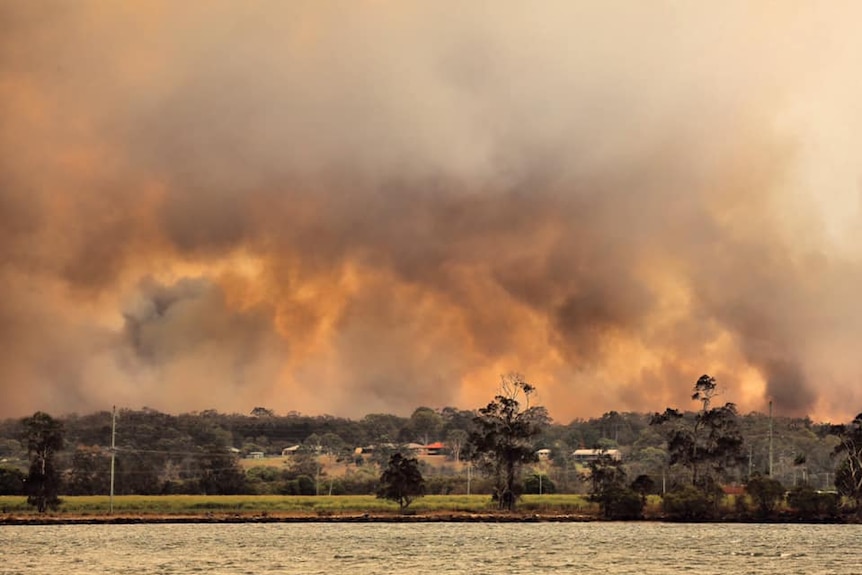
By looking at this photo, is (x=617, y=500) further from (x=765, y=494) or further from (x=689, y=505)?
(x=765, y=494)

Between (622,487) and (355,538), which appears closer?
(355,538)

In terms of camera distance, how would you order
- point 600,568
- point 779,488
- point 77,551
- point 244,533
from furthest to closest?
point 779,488
point 244,533
point 77,551
point 600,568

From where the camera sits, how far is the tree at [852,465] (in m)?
156

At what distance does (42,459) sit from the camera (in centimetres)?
16100

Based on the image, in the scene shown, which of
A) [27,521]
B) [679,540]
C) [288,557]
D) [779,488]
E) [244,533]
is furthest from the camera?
[779,488]

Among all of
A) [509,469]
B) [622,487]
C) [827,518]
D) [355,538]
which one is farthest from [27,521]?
[827,518]

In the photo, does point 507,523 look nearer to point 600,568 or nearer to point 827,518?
point 827,518

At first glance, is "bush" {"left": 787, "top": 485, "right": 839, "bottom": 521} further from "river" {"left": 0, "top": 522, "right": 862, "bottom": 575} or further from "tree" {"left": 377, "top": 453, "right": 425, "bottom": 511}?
"tree" {"left": 377, "top": 453, "right": 425, "bottom": 511}

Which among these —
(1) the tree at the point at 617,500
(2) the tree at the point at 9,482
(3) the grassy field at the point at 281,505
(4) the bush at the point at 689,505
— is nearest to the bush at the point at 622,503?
(1) the tree at the point at 617,500

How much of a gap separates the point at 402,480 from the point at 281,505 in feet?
83.7

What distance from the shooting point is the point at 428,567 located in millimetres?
79188

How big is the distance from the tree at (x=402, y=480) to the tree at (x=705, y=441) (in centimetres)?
3847

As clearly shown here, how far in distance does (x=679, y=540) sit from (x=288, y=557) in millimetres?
40798

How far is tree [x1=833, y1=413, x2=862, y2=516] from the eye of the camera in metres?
A: 156
